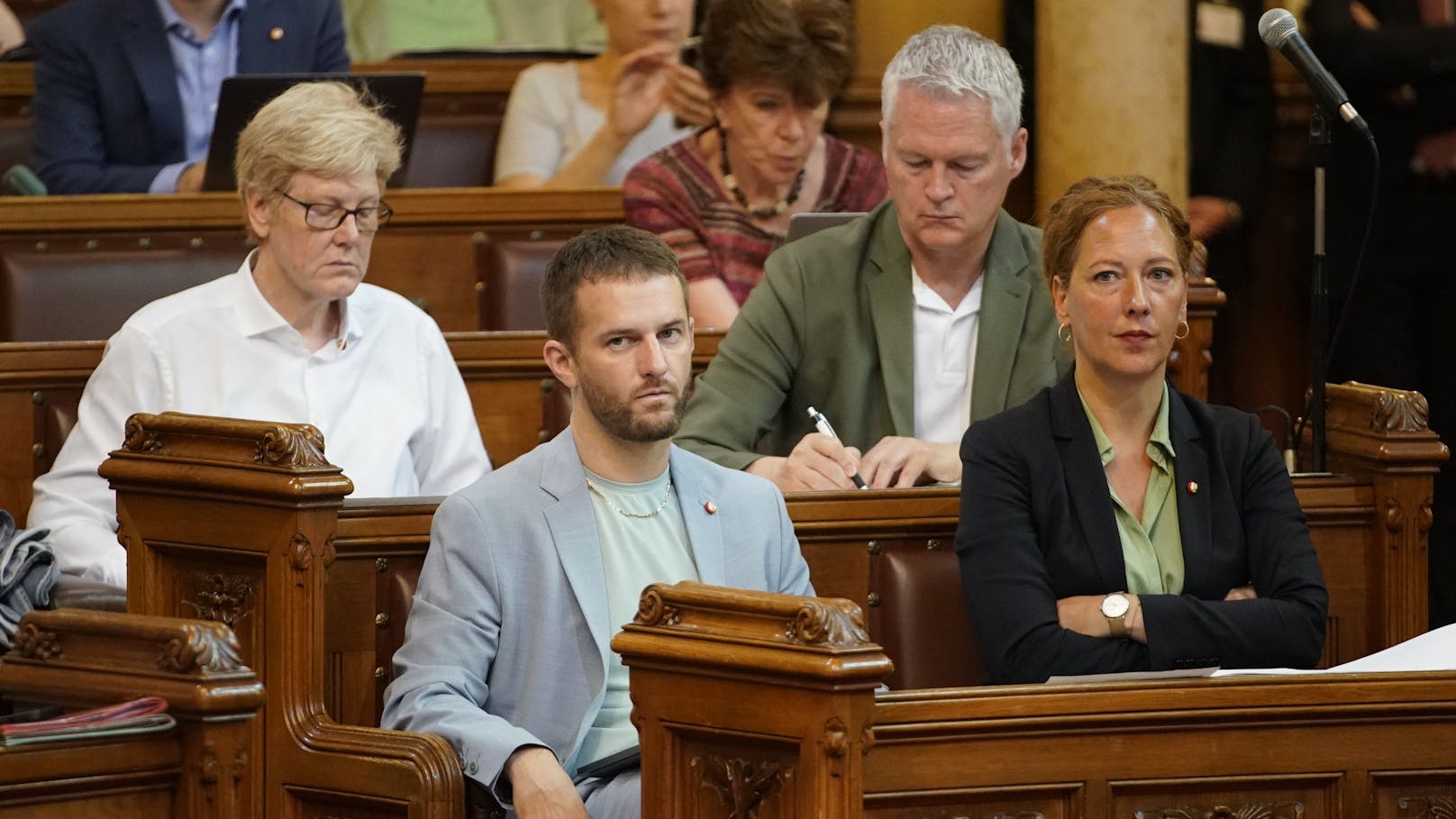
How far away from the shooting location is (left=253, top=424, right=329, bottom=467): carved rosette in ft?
9.63

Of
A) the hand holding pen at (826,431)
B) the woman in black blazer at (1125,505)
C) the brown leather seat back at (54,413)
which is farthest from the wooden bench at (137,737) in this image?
the brown leather seat back at (54,413)

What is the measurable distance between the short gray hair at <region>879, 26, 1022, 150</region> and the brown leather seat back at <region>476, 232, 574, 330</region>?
1.39 metres

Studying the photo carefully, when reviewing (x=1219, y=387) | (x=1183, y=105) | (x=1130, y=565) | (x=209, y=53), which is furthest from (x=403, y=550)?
(x=1219, y=387)

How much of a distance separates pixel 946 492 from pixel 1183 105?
2258mm

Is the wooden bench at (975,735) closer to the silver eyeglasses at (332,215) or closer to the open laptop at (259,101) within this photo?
the silver eyeglasses at (332,215)

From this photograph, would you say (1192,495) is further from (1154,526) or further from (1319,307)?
(1319,307)

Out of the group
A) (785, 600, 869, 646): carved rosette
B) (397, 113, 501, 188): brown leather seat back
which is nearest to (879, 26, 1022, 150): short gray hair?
(785, 600, 869, 646): carved rosette

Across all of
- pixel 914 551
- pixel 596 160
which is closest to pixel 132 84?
pixel 596 160

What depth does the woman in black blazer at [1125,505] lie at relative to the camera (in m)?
2.82

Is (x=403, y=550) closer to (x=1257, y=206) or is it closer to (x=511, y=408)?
(x=511, y=408)

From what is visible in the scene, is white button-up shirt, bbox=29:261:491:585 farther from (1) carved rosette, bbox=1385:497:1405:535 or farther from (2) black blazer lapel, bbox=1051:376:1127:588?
(1) carved rosette, bbox=1385:497:1405:535

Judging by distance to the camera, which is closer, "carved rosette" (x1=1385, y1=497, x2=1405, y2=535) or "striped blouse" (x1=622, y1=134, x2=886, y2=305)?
"carved rosette" (x1=1385, y1=497, x2=1405, y2=535)

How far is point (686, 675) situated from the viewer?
237 cm

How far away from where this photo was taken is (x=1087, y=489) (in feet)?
9.64
